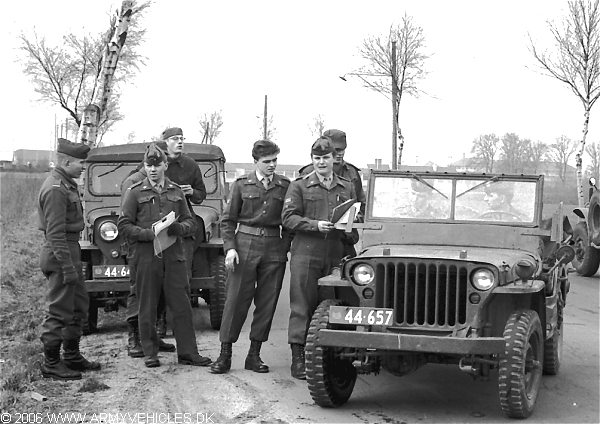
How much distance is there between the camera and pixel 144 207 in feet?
25.7

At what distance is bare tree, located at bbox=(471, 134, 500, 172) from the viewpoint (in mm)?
67438

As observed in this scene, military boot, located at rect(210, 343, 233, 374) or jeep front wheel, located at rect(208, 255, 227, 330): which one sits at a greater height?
jeep front wheel, located at rect(208, 255, 227, 330)

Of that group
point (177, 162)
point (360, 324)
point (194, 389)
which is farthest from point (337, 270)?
point (177, 162)

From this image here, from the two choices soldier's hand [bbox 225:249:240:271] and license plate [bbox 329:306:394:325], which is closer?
license plate [bbox 329:306:394:325]

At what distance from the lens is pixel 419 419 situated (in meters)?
6.27

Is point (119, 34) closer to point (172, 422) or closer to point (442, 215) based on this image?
point (442, 215)

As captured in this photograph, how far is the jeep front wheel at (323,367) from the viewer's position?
636 cm

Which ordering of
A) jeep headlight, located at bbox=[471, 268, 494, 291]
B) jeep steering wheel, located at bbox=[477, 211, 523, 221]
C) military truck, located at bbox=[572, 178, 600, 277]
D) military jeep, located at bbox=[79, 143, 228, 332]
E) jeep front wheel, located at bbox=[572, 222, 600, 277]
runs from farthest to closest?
jeep front wheel, located at bbox=[572, 222, 600, 277] → military truck, located at bbox=[572, 178, 600, 277] → military jeep, located at bbox=[79, 143, 228, 332] → jeep steering wheel, located at bbox=[477, 211, 523, 221] → jeep headlight, located at bbox=[471, 268, 494, 291]

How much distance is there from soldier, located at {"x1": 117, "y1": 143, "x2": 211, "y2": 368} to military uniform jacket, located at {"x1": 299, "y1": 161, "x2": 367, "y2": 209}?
1.15 m

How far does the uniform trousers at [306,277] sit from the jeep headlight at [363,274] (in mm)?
1006

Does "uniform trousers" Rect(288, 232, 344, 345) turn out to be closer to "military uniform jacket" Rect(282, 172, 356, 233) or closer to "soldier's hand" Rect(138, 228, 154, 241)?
"military uniform jacket" Rect(282, 172, 356, 233)

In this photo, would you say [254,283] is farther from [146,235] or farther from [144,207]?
[144,207]

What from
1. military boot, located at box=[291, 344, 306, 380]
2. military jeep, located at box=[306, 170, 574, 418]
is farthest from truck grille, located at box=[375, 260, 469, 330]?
military boot, located at box=[291, 344, 306, 380]

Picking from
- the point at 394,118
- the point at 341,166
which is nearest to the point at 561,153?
the point at 394,118
